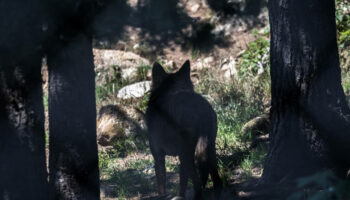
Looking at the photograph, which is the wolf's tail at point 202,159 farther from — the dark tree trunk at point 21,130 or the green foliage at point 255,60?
the green foliage at point 255,60

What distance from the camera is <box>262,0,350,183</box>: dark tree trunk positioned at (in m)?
3.58

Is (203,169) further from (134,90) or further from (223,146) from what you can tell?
(134,90)

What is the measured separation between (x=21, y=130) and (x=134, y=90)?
4.56 metres

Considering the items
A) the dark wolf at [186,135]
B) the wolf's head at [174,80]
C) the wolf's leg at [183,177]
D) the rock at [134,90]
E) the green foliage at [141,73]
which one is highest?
the green foliage at [141,73]

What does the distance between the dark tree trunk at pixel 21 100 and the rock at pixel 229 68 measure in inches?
207

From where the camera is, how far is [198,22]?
357 inches

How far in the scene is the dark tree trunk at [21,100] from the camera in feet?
8.89

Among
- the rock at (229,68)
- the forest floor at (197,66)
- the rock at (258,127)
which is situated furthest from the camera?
the rock at (229,68)

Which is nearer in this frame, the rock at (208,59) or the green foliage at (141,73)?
the green foliage at (141,73)

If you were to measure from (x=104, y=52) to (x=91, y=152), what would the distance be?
6127 millimetres

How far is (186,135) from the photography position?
13.0 ft

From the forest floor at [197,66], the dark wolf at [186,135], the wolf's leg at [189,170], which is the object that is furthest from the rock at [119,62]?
the wolf's leg at [189,170]

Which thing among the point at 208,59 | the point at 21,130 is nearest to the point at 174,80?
the point at 21,130

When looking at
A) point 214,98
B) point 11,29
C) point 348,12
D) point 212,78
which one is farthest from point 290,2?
point 348,12
